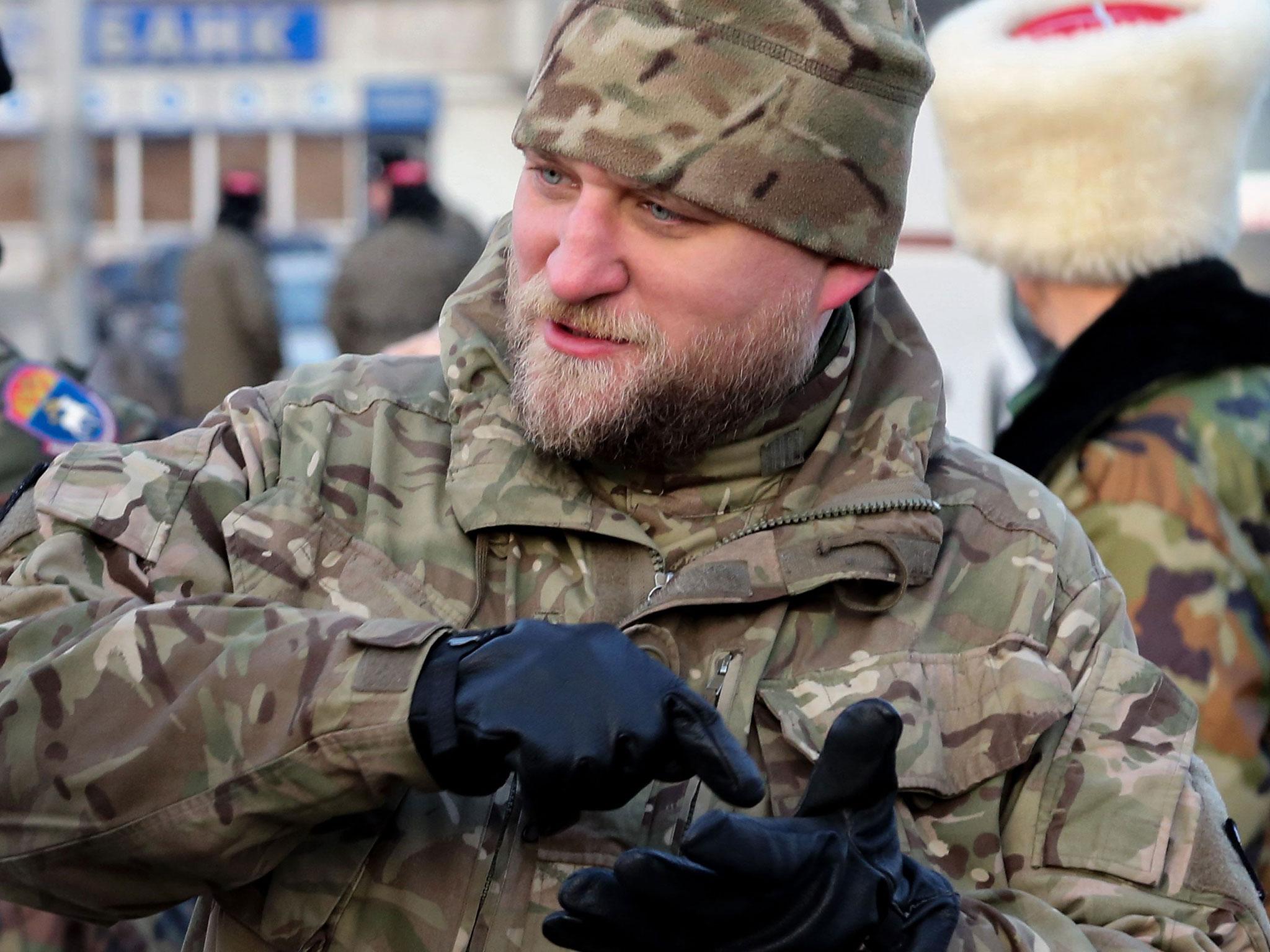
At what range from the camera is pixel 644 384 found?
87.4 inches

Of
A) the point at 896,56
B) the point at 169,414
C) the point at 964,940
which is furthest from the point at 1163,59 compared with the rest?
the point at 169,414

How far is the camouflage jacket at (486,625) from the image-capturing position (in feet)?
5.98

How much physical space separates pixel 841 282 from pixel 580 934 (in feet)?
3.27

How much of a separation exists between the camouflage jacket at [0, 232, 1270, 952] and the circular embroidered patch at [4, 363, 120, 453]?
1386 mm

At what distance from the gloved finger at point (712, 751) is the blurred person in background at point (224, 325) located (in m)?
6.60

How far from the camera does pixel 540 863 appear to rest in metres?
2.01

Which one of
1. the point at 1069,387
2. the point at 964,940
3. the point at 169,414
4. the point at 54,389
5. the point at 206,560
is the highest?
the point at 206,560

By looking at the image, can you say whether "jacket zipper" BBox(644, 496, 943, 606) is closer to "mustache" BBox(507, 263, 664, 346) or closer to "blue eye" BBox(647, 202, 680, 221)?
"mustache" BBox(507, 263, 664, 346)

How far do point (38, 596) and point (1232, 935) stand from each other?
1.39 m

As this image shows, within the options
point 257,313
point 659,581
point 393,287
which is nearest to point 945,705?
point 659,581

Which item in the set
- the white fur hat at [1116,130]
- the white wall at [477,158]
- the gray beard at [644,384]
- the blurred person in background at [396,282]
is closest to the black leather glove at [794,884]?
the gray beard at [644,384]

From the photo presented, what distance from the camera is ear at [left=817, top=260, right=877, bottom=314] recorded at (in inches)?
94.4

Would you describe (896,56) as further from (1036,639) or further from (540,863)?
(540,863)

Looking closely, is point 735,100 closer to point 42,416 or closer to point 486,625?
point 486,625
